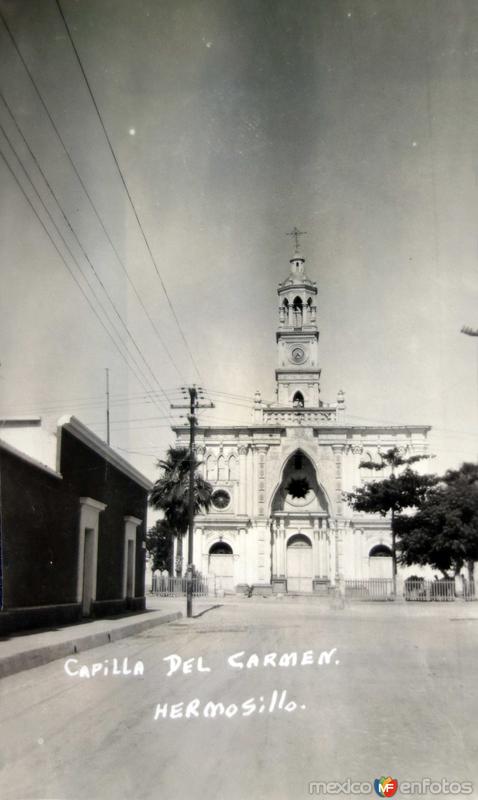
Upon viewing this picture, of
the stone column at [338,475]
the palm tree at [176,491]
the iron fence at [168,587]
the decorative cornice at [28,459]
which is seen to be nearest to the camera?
the decorative cornice at [28,459]

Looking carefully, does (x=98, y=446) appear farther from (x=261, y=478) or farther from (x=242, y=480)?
(x=242, y=480)

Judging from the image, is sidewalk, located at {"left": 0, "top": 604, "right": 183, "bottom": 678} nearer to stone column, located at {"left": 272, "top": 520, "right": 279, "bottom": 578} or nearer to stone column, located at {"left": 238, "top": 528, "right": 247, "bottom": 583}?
stone column, located at {"left": 238, "top": 528, "right": 247, "bottom": 583}

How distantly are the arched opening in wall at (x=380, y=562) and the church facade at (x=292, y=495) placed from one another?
64mm

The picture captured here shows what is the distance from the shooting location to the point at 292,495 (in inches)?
2071

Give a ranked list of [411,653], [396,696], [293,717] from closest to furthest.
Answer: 1. [293,717]
2. [396,696]
3. [411,653]

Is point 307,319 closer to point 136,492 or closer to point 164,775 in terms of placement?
point 136,492

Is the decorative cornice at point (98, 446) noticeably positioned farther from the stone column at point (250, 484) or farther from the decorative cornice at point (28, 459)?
the stone column at point (250, 484)

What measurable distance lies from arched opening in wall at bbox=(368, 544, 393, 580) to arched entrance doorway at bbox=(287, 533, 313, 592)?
3.98 meters

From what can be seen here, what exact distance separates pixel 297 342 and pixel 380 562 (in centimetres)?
1620

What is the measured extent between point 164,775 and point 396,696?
373 cm

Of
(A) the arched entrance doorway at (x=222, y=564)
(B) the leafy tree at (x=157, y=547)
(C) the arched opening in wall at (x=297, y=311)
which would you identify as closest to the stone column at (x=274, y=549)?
(A) the arched entrance doorway at (x=222, y=564)

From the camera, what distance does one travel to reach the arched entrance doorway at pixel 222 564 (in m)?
50.2

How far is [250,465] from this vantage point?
5172 cm

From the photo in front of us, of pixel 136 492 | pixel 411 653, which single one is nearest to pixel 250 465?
pixel 136 492
